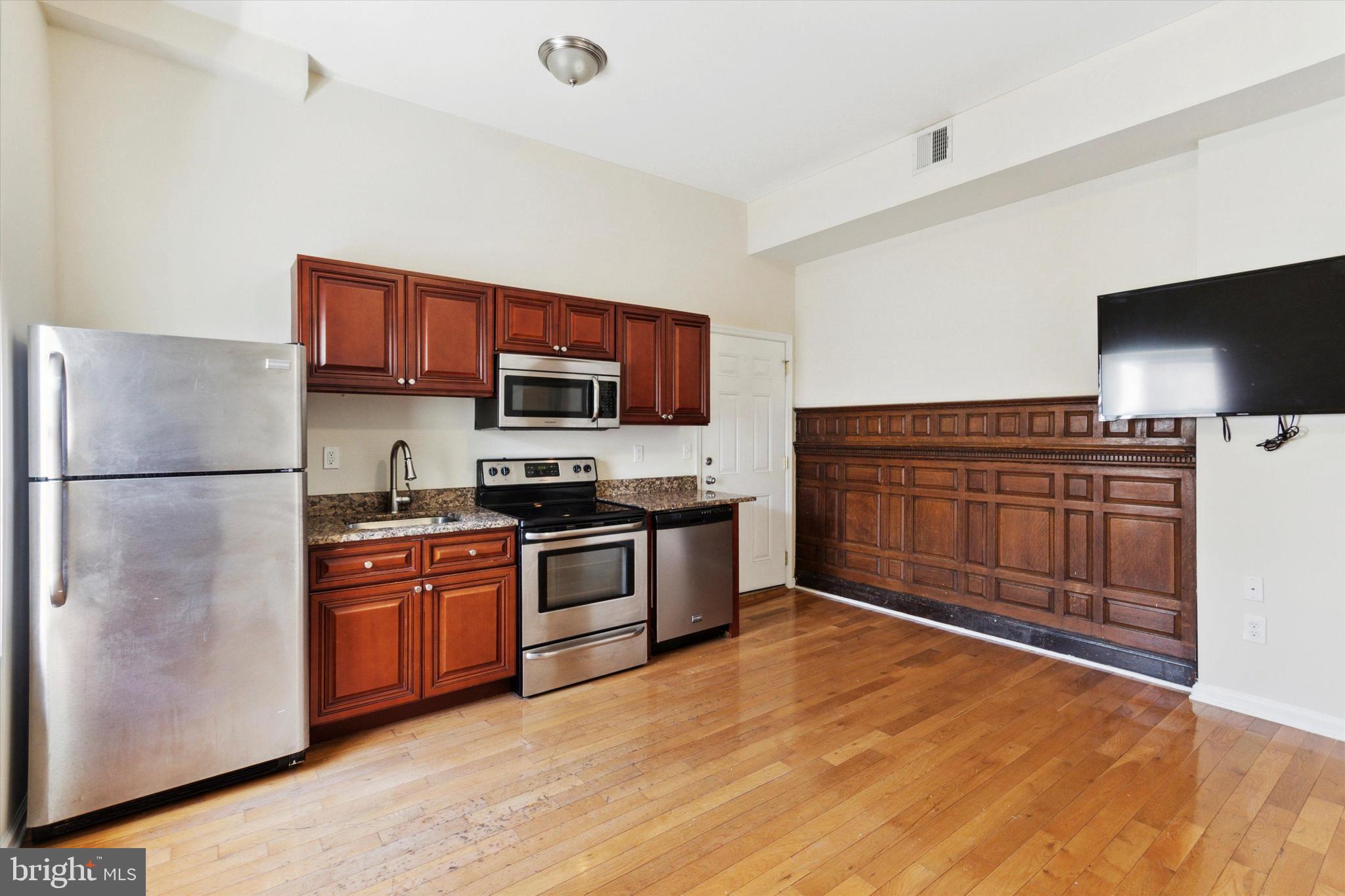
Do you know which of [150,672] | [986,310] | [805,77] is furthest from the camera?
[986,310]

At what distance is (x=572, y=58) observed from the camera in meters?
2.94

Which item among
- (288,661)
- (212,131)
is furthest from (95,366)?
(212,131)

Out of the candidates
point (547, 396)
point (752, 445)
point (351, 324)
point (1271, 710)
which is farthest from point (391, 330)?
point (1271, 710)

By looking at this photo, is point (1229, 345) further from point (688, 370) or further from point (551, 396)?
point (551, 396)

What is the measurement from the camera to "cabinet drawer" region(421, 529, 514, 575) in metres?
2.85

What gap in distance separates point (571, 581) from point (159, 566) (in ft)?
5.56

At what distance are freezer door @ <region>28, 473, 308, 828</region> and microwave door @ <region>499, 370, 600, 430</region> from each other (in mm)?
1157

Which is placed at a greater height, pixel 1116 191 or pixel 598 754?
pixel 1116 191

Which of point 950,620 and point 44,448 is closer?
point 44,448

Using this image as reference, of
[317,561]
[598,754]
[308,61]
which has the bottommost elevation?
[598,754]

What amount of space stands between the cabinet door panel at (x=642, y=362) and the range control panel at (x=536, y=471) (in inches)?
17.1

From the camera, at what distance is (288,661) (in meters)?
2.41

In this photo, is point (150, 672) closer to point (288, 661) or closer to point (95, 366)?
point (288, 661)

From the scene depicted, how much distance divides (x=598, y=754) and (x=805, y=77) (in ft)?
11.1
